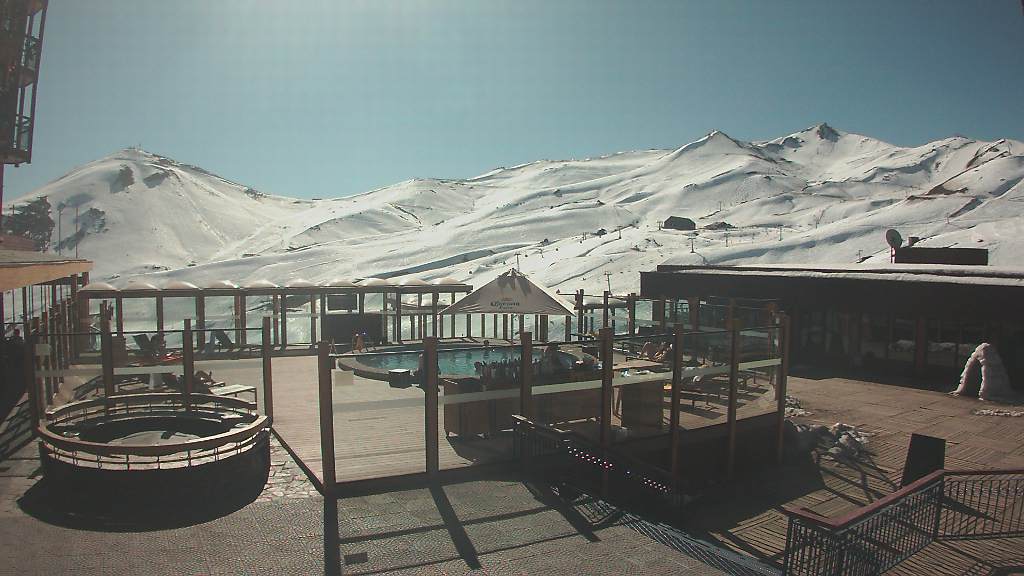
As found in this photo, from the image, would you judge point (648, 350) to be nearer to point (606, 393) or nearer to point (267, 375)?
point (606, 393)

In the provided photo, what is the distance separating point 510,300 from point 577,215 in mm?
87292

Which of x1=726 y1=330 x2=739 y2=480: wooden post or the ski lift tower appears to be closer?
x1=726 y1=330 x2=739 y2=480: wooden post

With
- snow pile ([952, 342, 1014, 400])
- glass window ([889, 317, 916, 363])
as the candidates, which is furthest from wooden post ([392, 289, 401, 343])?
snow pile ([952, 342, 1014, 400])

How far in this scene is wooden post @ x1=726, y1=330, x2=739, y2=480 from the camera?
8695 millimetres

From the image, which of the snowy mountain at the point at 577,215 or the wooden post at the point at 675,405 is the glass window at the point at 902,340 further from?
the snowy mountain at the point at 577,215

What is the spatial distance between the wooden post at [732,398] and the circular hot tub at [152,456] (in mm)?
6092

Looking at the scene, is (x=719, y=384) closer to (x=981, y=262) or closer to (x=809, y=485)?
(x=809, y=485)

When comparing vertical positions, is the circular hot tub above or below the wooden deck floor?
above

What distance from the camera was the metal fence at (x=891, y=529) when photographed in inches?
189

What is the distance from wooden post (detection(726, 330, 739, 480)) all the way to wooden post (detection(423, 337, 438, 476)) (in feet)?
14.0

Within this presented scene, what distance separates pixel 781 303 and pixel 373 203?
12728 cm

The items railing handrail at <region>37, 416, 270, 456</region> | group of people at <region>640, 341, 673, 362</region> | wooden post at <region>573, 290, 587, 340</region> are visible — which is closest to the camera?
railing handrail at <region>37, 416, 270, 456</region>

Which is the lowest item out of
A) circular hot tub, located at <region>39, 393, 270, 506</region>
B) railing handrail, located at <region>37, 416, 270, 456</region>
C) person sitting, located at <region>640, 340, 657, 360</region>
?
circular hot tub, located at <region>39, 393, 270, 506</region>

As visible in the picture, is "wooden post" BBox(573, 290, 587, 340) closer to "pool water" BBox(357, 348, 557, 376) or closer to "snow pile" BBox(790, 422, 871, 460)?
"snow pile" BBox(790, 422, 871, 460)
